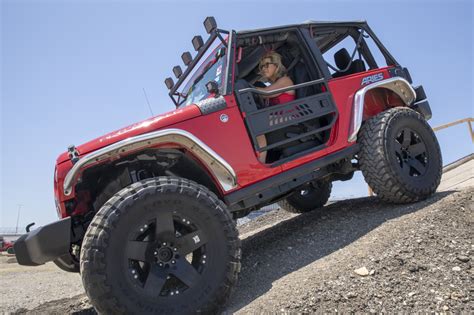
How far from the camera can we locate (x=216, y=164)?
10.2 feet

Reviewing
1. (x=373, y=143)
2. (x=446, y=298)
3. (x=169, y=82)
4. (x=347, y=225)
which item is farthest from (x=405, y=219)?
(x=169, y=82)

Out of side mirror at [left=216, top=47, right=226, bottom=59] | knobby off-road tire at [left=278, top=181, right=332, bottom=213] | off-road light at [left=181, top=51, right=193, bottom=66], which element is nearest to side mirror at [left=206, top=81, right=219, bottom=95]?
side mirror at [left=216, top=47, right=226, bottom=59]

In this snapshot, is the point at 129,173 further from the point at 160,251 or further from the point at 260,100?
the point at 260,100

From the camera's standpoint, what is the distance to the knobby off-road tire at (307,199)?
224 inches

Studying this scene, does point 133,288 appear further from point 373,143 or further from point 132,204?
point 373,143

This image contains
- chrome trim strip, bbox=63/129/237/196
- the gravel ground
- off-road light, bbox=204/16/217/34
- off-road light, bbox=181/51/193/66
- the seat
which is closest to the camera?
the gravel ground

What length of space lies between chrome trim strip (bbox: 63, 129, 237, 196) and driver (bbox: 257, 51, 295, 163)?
40.4 inches

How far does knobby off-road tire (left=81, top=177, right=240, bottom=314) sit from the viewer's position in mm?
2342

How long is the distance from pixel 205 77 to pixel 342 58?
1.93 meters

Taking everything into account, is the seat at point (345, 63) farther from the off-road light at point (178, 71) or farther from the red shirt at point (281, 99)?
the off-road light at point (178, 71)

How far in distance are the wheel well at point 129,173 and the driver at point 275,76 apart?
110 cm

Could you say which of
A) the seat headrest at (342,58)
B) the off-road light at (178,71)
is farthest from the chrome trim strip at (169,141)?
the seat headrest at (342,58)

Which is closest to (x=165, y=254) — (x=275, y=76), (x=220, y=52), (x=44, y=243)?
(x=44, y=243)

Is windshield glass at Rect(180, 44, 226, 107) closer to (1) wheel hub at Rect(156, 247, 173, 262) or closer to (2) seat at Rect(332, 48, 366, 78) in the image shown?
(1) wheel hub at Rect(156, 247, 173, 262)
